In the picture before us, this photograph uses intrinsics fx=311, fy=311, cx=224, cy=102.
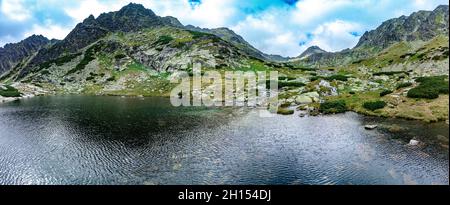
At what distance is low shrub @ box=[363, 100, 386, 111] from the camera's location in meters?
60.5

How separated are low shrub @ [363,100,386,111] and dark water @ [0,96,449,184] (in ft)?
15.6

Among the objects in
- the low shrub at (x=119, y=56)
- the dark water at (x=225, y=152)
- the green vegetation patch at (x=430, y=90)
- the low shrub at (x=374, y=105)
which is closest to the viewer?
the dark water at (x=225, y=152)

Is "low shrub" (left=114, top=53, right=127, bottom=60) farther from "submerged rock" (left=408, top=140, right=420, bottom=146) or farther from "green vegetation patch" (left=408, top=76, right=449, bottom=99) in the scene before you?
"submerged rock" (left=408, top=140, right=420, bottom=146)

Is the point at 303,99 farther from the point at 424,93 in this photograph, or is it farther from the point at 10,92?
the point at 10,92

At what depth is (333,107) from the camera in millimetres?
65312

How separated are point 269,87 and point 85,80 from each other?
109 meters

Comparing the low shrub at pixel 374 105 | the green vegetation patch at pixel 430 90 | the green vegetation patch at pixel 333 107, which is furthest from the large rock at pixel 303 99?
the green vegetation patch at pixel 430 90

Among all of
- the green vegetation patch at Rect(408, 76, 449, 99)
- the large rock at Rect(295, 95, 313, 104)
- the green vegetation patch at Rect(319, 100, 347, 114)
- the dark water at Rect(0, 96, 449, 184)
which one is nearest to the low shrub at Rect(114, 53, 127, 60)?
the dark water at Rect(0, 96, 449, 184)

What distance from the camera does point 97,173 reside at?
30.8 metres

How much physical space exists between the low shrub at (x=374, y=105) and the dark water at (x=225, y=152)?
4.75 m

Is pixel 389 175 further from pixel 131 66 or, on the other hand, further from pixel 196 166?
pixel 131 66

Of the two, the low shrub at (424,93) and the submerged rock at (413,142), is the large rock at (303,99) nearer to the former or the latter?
the low shrub at (424,93)

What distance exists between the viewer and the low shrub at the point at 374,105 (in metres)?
60.5
